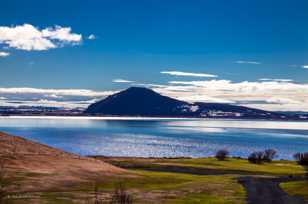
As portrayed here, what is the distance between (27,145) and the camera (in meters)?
89.7

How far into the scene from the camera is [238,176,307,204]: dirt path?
5750cm

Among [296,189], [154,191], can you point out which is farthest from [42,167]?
[296,189]

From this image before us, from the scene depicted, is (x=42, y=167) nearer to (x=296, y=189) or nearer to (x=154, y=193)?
(x=154, y=193)

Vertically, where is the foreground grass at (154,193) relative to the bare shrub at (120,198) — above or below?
below

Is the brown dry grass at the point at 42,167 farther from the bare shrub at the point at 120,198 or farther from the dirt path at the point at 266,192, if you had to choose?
the dirt path at the point at 266,192

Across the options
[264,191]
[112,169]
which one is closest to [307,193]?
[264,191]

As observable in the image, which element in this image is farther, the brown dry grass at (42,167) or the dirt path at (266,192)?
the brown dry grass at (42,167)

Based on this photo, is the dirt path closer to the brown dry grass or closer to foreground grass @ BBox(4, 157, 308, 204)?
foreground grass @ BBox(4, 157, 308, 204)

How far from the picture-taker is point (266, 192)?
66062 millimetres

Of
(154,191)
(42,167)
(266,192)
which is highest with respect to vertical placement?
(42,167)

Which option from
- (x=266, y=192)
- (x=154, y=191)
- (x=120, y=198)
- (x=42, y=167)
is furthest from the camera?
(x=42, y=167)

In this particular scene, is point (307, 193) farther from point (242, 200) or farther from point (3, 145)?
point (3, 145)

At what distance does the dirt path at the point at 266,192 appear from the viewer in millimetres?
57500

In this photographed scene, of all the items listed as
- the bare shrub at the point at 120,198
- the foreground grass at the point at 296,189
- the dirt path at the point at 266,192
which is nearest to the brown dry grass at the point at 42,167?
the bare shrub at the point at 120,198
